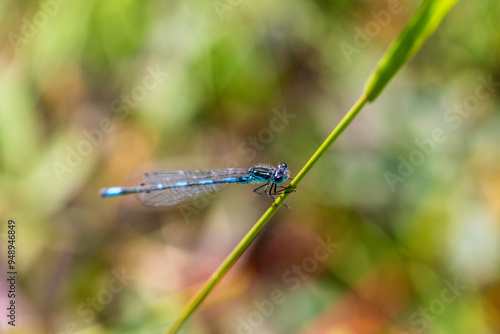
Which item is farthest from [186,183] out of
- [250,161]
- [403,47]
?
[403,47]

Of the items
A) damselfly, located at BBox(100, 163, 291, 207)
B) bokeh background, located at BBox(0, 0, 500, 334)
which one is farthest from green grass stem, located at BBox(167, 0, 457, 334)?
bokeh background, located at BBox(0, 0, 500, 334)

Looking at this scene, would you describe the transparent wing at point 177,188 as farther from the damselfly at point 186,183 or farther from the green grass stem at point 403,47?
the green grass stem at point 403,47

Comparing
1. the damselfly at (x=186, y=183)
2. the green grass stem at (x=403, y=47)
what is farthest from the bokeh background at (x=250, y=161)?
the green grass stem at (x=403, y=47)

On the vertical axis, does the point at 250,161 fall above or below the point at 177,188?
above

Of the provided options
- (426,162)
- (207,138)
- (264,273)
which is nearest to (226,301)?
(264,273)

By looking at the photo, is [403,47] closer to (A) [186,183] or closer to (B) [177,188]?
(A) [186,183]

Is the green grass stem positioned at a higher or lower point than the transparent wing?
higher

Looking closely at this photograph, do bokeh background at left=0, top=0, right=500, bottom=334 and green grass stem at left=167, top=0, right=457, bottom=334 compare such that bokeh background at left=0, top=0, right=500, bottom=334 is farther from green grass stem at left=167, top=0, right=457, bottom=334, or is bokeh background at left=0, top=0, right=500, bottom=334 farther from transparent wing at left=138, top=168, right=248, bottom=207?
green grass stem at left=167, top=0, right=457, bottom=334
